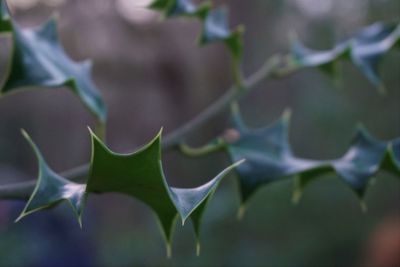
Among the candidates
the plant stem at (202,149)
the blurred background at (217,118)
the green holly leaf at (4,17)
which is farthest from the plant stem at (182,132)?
the blurred background at (217,118)

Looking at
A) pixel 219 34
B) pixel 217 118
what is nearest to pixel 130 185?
pixel 219 34

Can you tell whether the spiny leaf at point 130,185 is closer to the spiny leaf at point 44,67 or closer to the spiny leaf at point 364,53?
the spiny leaf at point 44,67

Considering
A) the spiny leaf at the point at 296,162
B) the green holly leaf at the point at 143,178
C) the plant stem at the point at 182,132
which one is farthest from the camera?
the spiny leaf at the point at 296,162

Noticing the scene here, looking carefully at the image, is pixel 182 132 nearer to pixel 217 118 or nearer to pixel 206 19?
pixel 206 19

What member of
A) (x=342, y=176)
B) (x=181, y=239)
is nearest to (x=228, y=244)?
(x=181, y=239)

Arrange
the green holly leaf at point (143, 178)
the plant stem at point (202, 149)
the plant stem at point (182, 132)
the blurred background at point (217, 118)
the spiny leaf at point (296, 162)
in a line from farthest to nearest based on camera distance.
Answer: the blurred background at point (217, 118)
the plant stem at point (202, 149)
the spiny leaf at point (296, 162)
the plant stem at point (182, 132)
the green holly leaf at point (143, 178)

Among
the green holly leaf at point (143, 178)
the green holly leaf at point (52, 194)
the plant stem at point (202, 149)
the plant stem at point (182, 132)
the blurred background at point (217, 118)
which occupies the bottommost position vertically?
the blurred background at point (217, 118)

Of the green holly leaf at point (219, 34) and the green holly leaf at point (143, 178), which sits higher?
the green holly leaf at point (143, 178)
